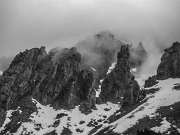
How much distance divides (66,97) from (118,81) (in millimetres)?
44190

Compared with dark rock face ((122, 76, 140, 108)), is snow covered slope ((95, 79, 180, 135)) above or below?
below

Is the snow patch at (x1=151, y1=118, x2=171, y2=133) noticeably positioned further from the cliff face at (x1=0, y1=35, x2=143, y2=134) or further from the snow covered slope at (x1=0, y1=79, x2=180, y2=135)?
the cliff face at (x1=0, y1=35, x2=143, y2=134)

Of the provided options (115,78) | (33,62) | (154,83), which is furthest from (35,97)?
(154,83)

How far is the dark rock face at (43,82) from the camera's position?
481 ft

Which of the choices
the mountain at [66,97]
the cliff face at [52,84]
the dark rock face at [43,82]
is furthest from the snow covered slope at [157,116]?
the dark rock face at [43,82]

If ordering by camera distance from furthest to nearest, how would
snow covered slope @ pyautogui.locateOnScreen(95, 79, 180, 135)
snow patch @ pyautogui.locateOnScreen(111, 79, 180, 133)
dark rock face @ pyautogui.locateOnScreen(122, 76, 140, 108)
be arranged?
dark rock face @ pyautogui.locateOnScreen(122, 76, 140, 108)
snow patch @ pyautogui.locateOnScreen(111, 79, 180, 133)
snow covered slope @ pyautogui.locateOnScreen(95, 79, 180, 135)

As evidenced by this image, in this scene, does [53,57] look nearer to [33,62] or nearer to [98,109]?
[33,62]

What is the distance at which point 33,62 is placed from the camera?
173875 mm

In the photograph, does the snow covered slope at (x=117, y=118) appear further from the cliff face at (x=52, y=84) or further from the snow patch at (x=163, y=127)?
the cliff face at (x=52, y=84)

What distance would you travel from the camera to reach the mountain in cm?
10769

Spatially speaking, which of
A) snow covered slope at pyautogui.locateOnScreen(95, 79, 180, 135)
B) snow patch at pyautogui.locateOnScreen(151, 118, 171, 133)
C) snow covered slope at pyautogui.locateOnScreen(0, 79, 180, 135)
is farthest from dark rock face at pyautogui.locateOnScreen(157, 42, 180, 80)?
snow patch at pyautogui.locateOnScreen(151, 118, 171, 133)

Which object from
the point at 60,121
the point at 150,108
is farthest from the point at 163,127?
the point at 60,121

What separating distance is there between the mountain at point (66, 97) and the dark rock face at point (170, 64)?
139 cm

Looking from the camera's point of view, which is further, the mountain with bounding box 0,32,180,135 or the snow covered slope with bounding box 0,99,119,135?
the snow covered slope with bounding box 0,99,119,135
